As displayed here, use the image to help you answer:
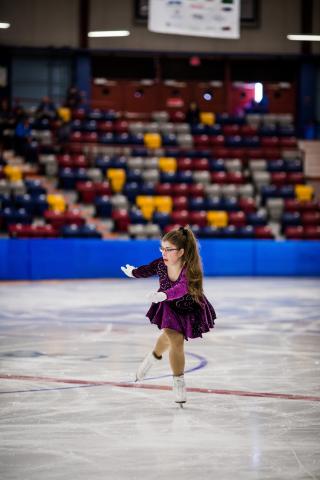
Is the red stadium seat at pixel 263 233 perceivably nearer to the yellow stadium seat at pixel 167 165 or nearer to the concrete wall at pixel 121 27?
the yellow stadium seat at pixel 167 165

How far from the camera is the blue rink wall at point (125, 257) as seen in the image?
22562 mm

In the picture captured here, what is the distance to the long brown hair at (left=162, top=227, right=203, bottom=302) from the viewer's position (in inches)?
274

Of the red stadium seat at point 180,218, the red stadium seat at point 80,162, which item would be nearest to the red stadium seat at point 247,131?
the red stadium seat at point 80,162

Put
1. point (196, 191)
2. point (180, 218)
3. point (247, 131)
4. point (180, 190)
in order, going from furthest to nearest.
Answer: point (247, 131), point (196, 191), point (180, 190), point (180, 218)

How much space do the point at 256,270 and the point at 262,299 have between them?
7069 mm

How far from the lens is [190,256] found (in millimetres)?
7004

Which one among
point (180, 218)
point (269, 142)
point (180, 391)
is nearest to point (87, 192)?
point (180, 218)

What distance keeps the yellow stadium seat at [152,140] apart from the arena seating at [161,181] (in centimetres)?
3

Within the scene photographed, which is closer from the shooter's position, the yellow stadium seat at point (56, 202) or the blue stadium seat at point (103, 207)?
the yellow stadium seat at point (56, 202)

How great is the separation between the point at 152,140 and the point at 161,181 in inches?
115

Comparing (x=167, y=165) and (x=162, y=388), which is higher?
(x=167, y=165)

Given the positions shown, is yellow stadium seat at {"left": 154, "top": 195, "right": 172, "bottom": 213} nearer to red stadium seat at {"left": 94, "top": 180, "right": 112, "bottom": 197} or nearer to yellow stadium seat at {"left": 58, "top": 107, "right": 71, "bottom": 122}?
red stadium seat at {"left": 94, "top": 180, "right": 112, "bottom": 197}

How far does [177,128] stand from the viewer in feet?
104

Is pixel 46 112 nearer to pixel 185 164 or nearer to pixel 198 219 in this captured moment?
pixel 185 164
